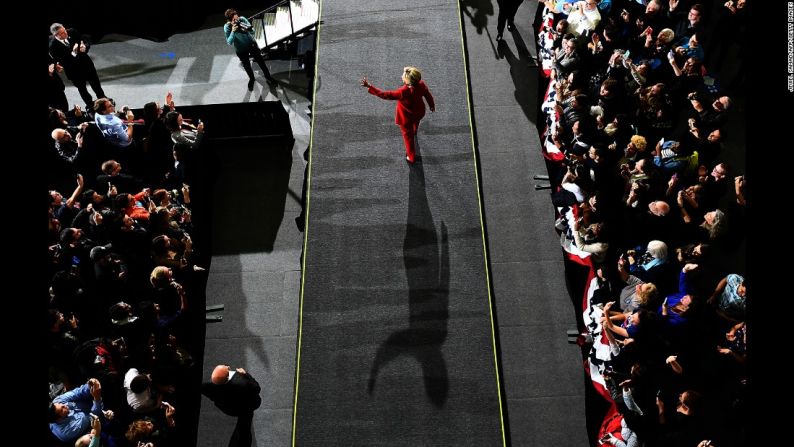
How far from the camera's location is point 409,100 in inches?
290

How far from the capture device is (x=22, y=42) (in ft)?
11.6

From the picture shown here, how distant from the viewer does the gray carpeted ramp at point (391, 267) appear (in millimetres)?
6199

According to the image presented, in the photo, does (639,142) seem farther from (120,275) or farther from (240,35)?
(240,35)

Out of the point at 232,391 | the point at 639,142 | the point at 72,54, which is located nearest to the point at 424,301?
the point at 232,391

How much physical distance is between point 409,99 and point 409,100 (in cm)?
1

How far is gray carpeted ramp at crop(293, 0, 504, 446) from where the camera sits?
20.3ft

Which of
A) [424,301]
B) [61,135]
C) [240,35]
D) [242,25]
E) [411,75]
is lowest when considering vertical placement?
[424,301]

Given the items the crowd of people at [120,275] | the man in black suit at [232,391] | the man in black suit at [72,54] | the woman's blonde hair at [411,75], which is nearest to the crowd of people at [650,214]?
the woman's blonde hair at [411,75]

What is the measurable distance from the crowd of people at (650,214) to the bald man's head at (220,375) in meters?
3.38

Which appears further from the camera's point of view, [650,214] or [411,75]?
[411,75]

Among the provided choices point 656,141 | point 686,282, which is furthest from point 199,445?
point 656,141

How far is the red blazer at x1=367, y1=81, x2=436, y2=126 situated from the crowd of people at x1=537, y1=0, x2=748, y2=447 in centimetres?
165

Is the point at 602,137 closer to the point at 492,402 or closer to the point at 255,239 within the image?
the point at 492,402

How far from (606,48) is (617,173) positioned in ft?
6.76
